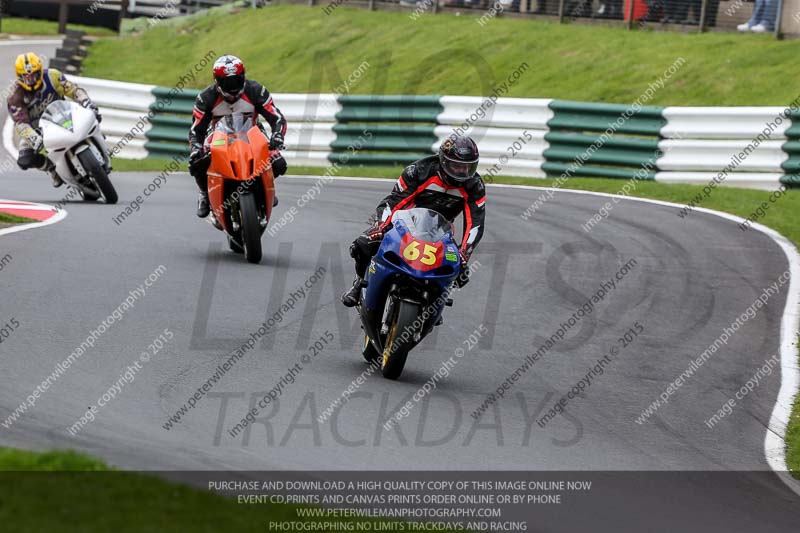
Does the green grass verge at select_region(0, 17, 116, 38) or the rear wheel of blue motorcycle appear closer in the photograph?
the rear wheel of blue motorcycle

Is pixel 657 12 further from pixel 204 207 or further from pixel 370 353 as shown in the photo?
pixel 370 353

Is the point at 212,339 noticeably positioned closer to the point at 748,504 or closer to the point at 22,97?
the point at 748,504

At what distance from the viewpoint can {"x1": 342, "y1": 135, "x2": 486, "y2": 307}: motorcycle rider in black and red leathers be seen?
898 centimetres

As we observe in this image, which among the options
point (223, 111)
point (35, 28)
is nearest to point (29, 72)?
point (223, 111)

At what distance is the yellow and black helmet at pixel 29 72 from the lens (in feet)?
51.5

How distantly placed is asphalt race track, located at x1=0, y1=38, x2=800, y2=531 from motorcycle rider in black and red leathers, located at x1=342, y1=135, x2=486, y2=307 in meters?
0.83

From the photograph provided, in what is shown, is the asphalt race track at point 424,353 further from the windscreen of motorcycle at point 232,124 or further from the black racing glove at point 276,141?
the windscreen of motorcycle at point 232,124

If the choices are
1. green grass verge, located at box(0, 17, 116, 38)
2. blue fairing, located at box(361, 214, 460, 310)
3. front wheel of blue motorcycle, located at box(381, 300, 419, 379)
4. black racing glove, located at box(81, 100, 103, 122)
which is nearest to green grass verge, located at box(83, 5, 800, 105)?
green grass verge, located at box(0, 17, 116, 38)

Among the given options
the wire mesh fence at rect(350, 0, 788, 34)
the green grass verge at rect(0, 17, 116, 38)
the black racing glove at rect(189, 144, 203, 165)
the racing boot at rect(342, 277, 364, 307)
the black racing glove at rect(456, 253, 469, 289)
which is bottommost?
the green grass verge at rect(0, 17, 116, 38)

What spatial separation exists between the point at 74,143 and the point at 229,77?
12.7 ft

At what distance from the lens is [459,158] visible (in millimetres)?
8852

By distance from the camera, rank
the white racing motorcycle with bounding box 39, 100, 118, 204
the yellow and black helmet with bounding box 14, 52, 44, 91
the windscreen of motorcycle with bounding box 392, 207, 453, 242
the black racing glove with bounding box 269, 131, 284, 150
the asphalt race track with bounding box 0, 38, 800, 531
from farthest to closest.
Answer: the yellow and black helmet with bounding box 14, 52, 44, 91 < the white racing motorcycle with bounding box 39, 100, 118, 204 < the black racing glove with bounding box 269, 131, 284, 150 < the windscreen of motorcycle with bounding box 392, 207, 453, 242 < the asphalt race track with bounding box 0, 38, 800, 531

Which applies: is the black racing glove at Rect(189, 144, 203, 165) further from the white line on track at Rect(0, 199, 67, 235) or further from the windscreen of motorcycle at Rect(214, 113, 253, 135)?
the white line on track at Rect(0, 199, 67, 235)

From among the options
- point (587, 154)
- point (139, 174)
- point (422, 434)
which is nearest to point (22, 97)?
point (139, 174)
